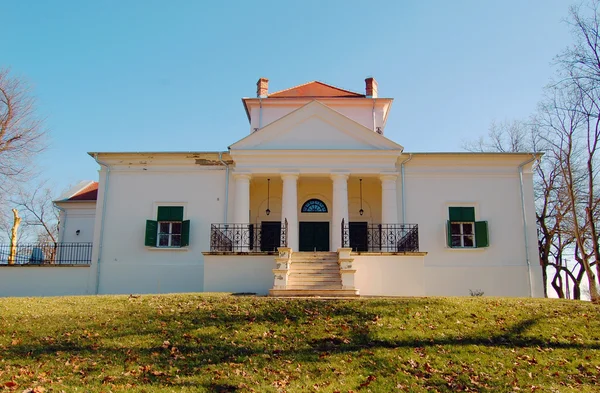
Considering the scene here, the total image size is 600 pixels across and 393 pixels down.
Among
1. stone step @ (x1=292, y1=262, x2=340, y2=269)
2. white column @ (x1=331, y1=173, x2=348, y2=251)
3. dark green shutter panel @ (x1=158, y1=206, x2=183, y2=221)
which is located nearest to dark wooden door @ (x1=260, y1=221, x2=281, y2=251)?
white column @ (x1=331, y1=173, x2=348, y2=251)

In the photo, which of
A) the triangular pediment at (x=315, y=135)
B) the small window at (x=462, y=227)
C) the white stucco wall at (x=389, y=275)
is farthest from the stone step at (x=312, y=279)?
the small window at (x=462, y=227)

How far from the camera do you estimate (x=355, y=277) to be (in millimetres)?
17672

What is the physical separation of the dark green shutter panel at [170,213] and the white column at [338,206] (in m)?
6.30

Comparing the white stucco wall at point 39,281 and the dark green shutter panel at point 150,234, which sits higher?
the dark green shutter panel at point 150,234

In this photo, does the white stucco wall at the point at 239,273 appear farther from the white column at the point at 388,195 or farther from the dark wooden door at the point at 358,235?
the dark wooden door at the point at 358,235

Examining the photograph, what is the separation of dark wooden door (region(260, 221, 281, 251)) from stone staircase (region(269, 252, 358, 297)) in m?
3.99

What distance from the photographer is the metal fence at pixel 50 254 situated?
2152cm

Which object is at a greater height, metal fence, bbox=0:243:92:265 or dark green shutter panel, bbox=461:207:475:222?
dark green shutter panel, bbox=461:207:475:222

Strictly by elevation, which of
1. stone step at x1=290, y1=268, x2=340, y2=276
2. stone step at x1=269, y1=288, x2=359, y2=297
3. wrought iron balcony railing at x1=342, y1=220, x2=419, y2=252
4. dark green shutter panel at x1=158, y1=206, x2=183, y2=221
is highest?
dark green shutter panel at x1=158, y1=206, x2=183, y2=221

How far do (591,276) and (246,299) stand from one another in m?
17.0

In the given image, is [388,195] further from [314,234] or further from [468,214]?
[314,234]

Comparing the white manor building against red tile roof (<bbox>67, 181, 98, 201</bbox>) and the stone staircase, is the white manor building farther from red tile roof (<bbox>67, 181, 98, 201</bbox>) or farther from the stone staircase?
red tile roof (<bbox>67, 181, 98, 201</bbox>)

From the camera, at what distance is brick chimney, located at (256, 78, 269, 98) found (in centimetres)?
2778

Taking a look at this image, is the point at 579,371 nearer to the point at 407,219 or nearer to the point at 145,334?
the point at 145,334
